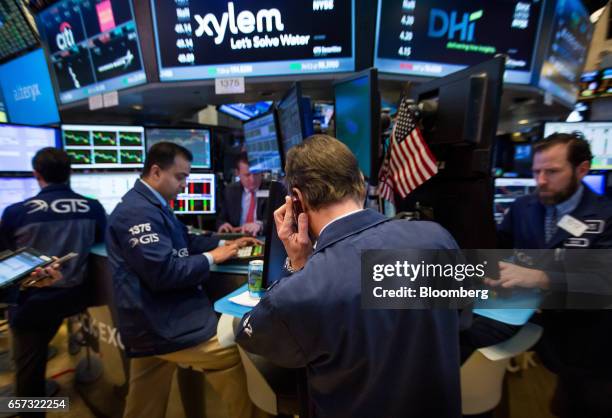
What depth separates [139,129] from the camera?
298cm

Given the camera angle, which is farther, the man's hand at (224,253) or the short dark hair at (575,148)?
the man's hand at (224,253)

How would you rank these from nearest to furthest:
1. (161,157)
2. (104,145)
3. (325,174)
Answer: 1. (325,174)
2. (161,157)
3. (104,145)

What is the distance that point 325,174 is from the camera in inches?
36.5

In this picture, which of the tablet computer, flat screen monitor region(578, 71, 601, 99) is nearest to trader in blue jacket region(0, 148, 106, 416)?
the tablet computer

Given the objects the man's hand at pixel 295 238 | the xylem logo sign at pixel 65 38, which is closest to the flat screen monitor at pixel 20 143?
the xylem logo sign at pixel 65 38

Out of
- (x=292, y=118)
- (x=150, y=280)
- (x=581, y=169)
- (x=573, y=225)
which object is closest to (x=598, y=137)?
(x=581, y=169)

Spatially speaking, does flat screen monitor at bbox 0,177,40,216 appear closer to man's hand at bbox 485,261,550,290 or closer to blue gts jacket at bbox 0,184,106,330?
blue gts jacket at bbox 0,184,106,330

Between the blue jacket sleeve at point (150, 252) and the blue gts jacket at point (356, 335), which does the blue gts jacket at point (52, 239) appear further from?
the blue gts jacket at point (356, 335)

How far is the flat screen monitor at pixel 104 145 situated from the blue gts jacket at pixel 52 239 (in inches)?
35.0

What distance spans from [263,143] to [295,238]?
154 cm

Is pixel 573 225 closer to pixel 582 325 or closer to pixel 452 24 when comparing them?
pixel 582 325

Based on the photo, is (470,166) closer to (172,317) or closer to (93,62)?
(172,317)

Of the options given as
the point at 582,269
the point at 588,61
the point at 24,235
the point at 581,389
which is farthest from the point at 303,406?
the point at 588,61

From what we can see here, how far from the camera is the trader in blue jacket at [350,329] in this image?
77 cm
